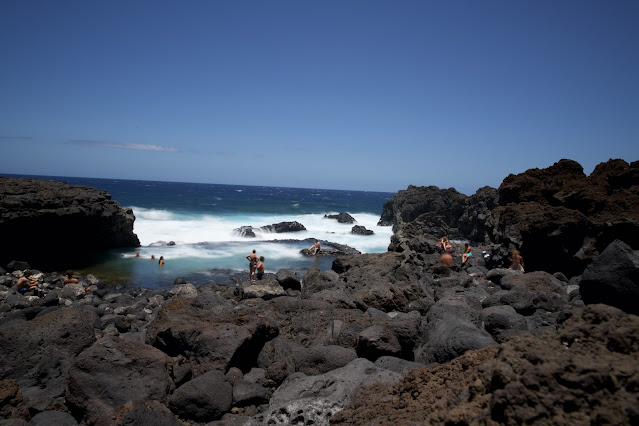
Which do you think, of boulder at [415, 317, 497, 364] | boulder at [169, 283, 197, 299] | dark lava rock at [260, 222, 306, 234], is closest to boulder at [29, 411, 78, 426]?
boulder at [415, 317, 497, 364]

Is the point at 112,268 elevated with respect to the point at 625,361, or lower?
lower

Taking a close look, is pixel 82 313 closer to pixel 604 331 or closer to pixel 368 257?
pixel 604 331

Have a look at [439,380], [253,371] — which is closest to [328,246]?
[253,371]

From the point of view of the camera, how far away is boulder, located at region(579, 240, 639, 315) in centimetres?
536

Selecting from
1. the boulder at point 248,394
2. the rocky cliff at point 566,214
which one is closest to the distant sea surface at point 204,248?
the rocky cliff at point 566,214

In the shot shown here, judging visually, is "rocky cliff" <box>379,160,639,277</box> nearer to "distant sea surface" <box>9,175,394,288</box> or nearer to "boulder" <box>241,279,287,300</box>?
"boulder" <box>241,279,287,300</box>

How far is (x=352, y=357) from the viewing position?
5.12 metres

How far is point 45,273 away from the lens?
17000 mm

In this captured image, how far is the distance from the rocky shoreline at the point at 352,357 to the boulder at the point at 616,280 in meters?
0.02

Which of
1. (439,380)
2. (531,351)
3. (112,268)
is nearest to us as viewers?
(531,351)

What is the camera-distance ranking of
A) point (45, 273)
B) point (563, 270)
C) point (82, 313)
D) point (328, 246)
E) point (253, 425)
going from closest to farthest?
point (253, 425) → point (82, 313) → point (563, 270) → point (45, 273) → point (328, 246)

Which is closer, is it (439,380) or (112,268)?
(439,380)

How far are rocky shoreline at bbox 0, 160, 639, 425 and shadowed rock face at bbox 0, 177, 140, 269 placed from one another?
7.56 metres

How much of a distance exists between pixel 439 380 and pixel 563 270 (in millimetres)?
11819
